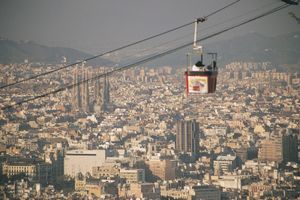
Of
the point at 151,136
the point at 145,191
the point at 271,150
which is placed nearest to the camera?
the point at 145,191

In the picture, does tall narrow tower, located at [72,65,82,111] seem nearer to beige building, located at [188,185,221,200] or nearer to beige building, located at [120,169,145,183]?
beige building, located at [120,169,145,183]

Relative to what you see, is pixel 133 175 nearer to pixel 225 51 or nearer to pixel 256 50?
pixel 225 51

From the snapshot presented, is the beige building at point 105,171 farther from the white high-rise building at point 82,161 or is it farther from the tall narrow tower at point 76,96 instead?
the tall narrow tower at point 76,96

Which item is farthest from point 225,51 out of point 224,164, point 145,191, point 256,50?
point 145,191

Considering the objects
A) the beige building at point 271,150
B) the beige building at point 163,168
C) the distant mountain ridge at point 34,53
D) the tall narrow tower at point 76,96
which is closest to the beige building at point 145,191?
the beige building at point 163,168

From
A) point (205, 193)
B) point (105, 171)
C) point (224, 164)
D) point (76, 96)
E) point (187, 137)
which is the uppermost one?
point (76, 96)
